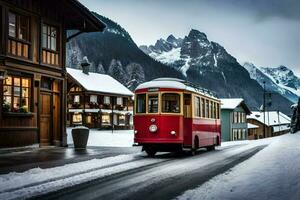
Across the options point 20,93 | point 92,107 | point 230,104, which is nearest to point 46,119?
point 20,93

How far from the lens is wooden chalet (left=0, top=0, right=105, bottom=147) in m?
19.8

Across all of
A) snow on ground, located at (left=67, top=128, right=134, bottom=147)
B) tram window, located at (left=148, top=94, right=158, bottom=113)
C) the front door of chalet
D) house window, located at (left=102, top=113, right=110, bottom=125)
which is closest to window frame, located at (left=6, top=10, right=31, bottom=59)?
the front door of chalet

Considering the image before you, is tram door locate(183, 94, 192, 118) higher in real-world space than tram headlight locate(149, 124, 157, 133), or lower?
higher

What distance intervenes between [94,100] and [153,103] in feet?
153

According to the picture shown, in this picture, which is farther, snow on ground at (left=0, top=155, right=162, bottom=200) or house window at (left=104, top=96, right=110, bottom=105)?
house window at (left=104, top=96, right=110, bottom=105)

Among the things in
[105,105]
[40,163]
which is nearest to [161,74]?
[105,105]

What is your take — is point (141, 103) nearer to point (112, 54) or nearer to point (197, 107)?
point (197, 107)

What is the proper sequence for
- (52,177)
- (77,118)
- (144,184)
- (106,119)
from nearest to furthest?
(144,184) → (52,177) → (77,118) → (106,119)

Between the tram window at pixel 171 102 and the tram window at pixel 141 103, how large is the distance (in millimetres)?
837

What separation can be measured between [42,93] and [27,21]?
3.52 meters

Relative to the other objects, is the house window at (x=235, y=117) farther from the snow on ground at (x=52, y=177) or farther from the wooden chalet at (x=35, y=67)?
the snow on ground at (x=52, y=177)

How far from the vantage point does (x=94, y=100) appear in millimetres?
65125

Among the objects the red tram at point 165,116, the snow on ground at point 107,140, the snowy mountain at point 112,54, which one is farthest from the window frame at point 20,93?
the snowy mountain at point 112,54

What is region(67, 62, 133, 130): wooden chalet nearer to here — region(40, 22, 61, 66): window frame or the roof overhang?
the roof overhang
